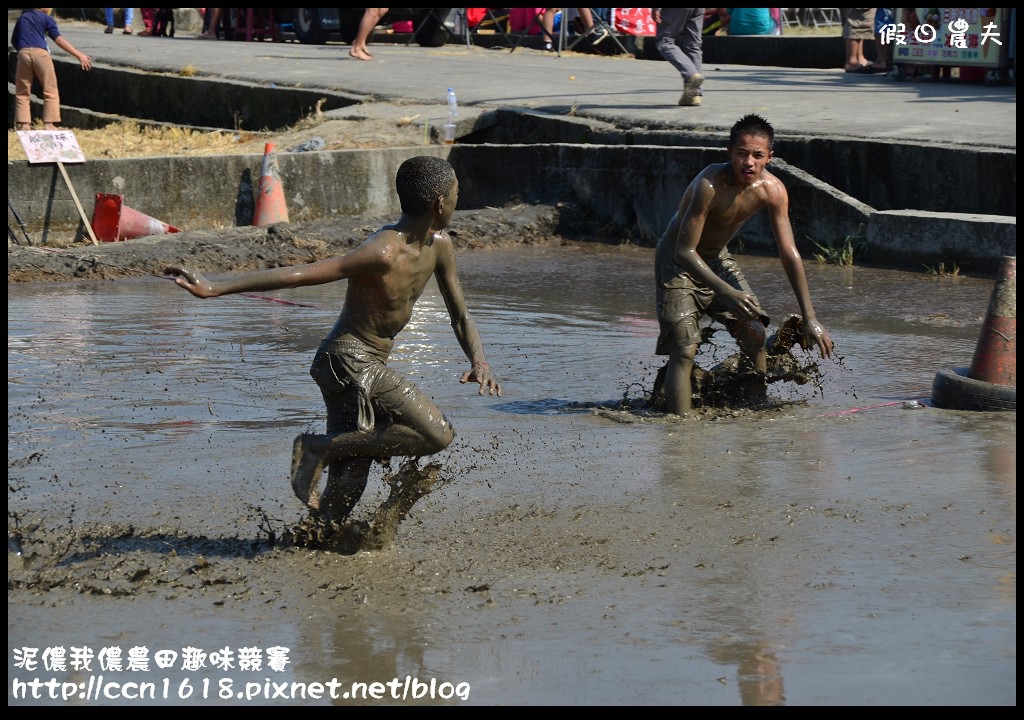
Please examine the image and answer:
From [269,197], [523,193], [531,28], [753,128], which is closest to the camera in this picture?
[753,128]

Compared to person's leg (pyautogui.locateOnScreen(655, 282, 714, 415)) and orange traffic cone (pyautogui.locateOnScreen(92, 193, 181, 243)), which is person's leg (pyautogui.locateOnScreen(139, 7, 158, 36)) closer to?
orange traffic cone (pyautogui.locateOnScreen(92, 193, 181, 243))

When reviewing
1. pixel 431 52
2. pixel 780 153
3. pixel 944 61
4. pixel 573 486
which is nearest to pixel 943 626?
pixel 573 486

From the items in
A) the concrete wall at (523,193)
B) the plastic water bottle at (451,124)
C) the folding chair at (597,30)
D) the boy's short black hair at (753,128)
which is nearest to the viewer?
the boy's short black hair at (753,128)

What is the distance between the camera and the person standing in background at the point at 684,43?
1544 cm

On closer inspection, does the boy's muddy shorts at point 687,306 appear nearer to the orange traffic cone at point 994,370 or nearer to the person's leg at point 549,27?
the orange traffic cone at point 994,370

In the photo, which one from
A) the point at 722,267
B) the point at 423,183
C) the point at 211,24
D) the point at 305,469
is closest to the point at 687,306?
the point at 722,267

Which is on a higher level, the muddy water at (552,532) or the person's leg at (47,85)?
the person's leg at (47,85)

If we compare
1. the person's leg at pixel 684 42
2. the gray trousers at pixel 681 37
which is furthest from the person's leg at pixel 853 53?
the gray trousers at pixel 681 37

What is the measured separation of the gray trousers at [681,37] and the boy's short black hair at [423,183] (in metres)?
10.8

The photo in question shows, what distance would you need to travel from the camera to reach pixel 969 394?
23.3 ft

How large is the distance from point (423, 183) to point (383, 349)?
2.03ft

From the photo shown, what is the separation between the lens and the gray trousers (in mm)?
15414

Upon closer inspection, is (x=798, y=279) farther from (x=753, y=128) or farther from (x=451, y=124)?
(x=451, y=124)

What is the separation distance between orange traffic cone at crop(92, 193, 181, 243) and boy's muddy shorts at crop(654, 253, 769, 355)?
731cm
